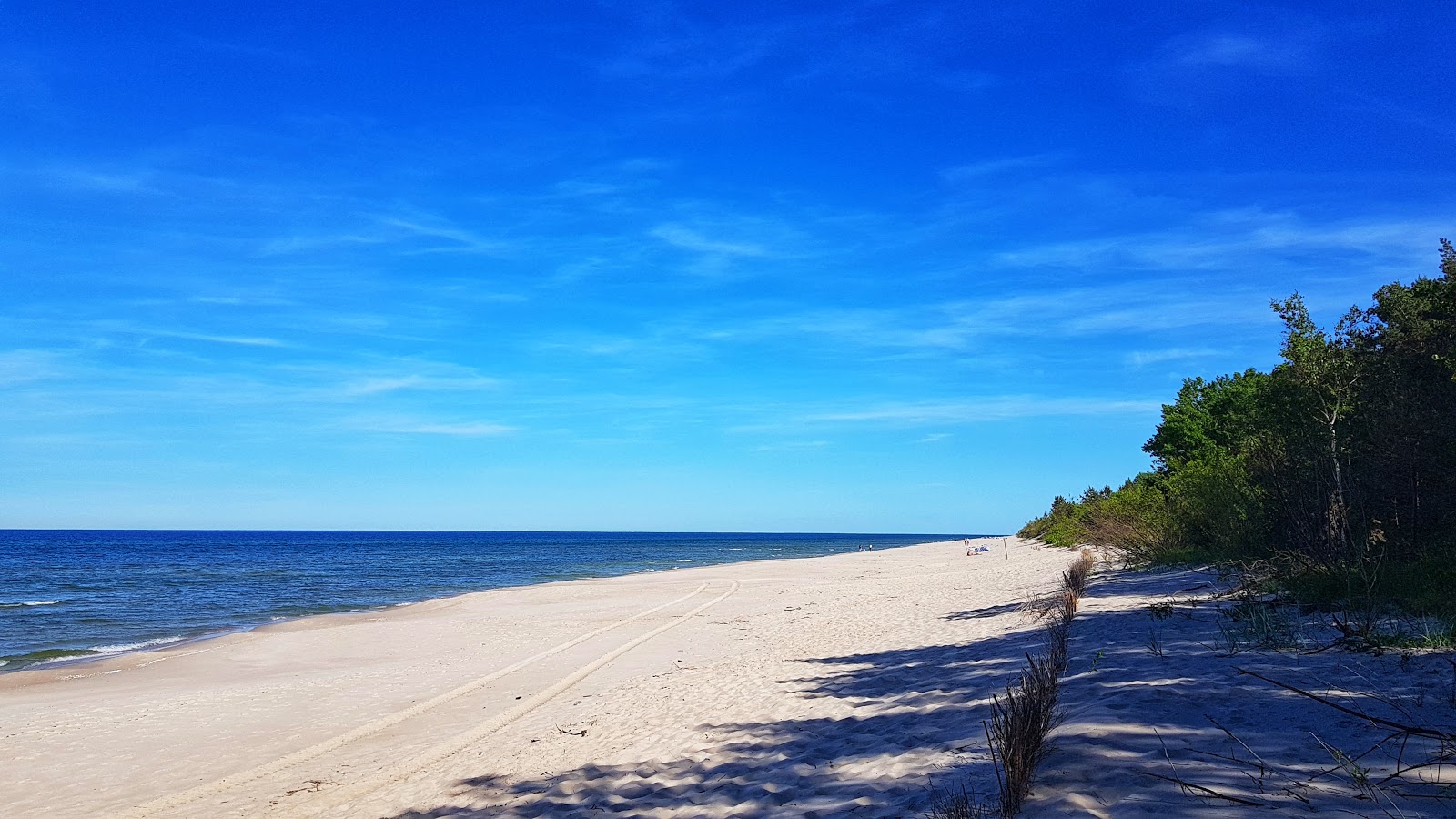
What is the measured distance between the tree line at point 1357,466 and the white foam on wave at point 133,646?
22.2 meters

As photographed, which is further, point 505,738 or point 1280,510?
point 1280,510

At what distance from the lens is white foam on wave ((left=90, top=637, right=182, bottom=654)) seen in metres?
18.3

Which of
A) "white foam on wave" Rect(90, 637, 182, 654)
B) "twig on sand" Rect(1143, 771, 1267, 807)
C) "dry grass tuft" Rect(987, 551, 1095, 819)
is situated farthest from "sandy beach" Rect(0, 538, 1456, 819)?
"white foam on wave" Rect(90, 637, 182, 654)

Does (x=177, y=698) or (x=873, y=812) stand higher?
(x=873, y=812)

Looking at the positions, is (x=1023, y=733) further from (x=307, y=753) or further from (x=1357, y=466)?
(x=1357, y=466)

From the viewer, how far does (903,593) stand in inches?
937

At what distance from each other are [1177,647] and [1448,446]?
6677 millimetres

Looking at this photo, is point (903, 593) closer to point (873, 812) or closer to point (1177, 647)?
point (1177, 647)

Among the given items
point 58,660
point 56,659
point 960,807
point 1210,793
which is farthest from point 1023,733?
point 56,659

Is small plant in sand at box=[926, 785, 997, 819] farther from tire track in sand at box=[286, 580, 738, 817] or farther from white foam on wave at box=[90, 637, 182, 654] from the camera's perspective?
white foam on wave at box=[90, 637, 182, 654]

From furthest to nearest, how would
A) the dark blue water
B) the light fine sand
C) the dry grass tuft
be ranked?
the dark blue water, the light fine sand, the dry grass tuft

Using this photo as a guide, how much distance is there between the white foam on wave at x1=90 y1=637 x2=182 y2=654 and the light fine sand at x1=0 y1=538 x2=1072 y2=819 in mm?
1270

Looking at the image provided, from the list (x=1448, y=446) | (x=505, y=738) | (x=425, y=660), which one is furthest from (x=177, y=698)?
(x=1448, y=446)

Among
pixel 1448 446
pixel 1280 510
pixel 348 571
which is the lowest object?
pixel 348 571
